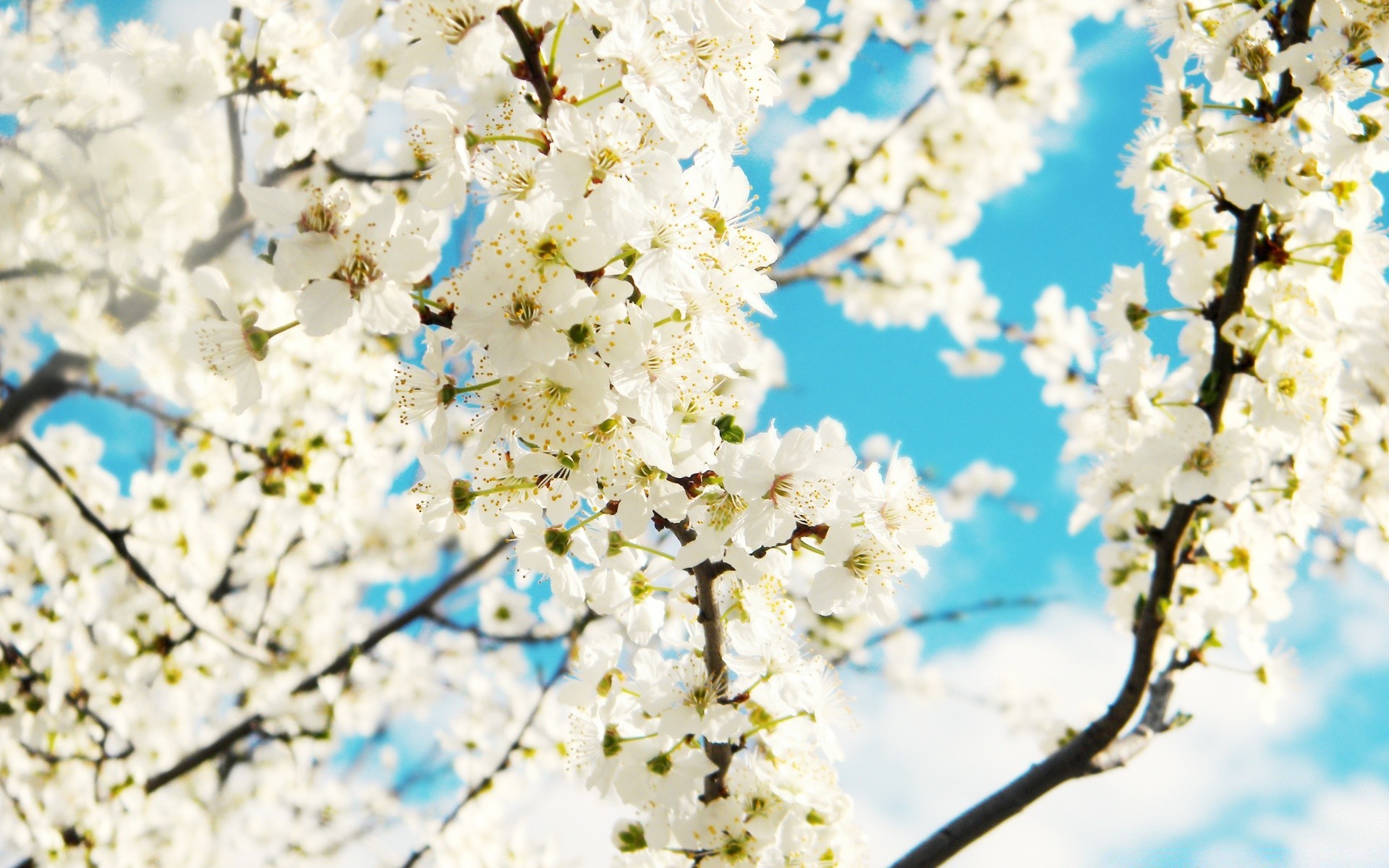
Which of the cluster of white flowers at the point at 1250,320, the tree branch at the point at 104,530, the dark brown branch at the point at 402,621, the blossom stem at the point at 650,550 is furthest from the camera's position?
the dark brown branch at the point at 402,621

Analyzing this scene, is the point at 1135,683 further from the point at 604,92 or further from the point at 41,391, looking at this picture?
the point at 41,391

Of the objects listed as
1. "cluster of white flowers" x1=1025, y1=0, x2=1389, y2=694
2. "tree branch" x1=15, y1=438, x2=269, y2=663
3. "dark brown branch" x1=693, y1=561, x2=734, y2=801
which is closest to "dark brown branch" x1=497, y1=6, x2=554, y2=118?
"dark brown branch" x1=693, y1=561, x2=734, y2=801

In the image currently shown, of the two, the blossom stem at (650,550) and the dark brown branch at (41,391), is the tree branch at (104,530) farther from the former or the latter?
the blossom stem at (650,550)

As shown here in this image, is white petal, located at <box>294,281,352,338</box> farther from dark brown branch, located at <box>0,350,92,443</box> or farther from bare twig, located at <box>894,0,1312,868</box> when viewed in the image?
dark brown branch, located at <box>0,350,92,443</box>

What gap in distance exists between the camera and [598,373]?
128 cm

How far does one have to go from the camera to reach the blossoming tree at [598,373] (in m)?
1.34

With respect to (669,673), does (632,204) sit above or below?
above

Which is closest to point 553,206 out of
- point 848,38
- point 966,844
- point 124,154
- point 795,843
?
point 795,843

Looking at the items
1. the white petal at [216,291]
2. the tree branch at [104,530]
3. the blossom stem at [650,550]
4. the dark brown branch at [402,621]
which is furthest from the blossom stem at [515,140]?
the tree branch at [104,530]

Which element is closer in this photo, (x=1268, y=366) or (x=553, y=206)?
(x=553, y=206)

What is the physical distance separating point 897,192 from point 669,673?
4.74m

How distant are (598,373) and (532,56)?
0.52 m

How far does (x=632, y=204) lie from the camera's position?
1.26 metres

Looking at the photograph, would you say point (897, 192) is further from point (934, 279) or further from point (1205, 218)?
point (1205, 218)
